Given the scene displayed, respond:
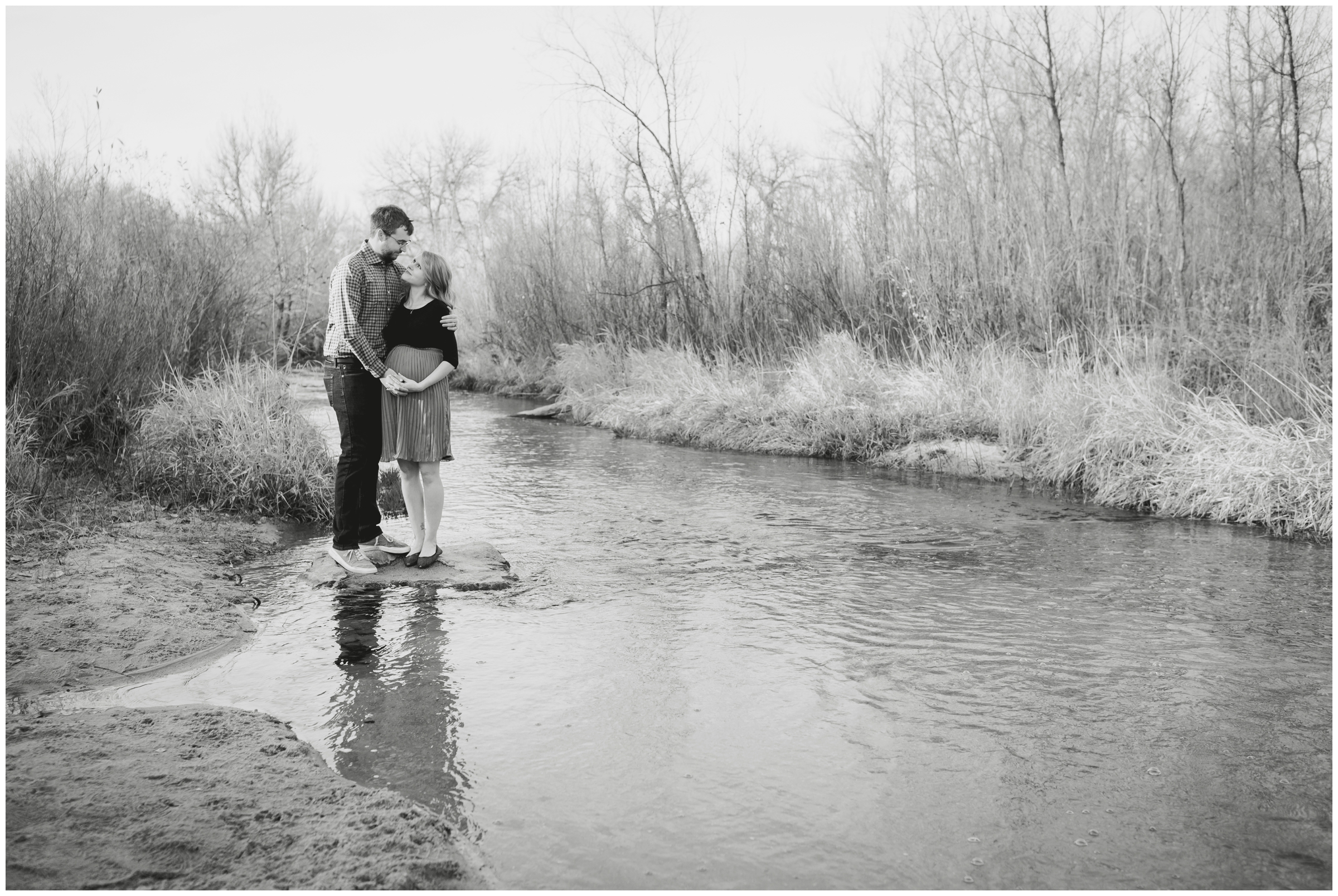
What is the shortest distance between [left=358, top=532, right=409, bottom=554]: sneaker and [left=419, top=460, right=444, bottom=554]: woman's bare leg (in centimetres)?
15

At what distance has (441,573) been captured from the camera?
5520mm

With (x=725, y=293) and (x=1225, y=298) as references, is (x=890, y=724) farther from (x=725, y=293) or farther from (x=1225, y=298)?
(x=725, y=293)

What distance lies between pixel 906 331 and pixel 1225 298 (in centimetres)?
344

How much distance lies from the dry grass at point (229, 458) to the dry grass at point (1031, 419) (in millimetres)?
5414

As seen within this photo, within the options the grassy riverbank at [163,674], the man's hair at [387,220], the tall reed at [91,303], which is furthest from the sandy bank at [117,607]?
the man's hair at [387,220]

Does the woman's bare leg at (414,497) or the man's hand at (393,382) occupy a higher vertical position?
the man's hand at (393,382)

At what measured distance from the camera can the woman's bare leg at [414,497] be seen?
5461mm

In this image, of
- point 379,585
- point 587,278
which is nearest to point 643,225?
point 587,278

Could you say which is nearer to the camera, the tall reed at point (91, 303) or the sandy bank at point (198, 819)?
the sandy bank at point (198, 819)

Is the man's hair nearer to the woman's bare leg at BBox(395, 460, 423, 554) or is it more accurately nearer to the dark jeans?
the dark jeans

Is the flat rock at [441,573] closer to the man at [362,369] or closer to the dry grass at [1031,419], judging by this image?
the man at [362,369]

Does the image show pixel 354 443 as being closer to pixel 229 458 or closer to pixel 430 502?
pixel 430 502

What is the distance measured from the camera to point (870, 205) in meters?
12.6

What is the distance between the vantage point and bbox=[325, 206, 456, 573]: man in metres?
5.14
